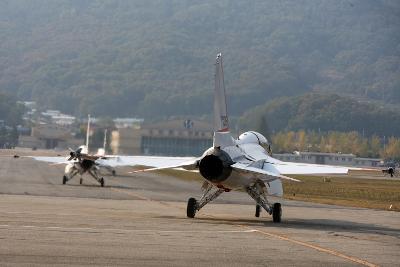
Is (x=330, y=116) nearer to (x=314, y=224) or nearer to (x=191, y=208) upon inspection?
(x=314, y=224)

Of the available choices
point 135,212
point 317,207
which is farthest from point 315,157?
point 135,212

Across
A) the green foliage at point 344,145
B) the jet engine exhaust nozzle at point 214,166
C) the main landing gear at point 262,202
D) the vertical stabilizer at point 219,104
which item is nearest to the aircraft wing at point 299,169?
the main landing gear at point 262,202

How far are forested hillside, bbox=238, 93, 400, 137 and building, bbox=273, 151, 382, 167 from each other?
46.3 metres

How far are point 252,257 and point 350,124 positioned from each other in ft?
543

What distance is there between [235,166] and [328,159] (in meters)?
88.6

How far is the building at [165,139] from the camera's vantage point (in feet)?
396

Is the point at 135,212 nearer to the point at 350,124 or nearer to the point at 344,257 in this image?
the point at 344,257

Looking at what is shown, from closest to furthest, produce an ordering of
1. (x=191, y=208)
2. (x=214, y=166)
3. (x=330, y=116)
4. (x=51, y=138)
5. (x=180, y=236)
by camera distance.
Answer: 1. (x=180, y=236)
2. (x=214, y=166)
3. (x=191, y=208)
4. (x=330, y=116)
5. (x=51, y=138)

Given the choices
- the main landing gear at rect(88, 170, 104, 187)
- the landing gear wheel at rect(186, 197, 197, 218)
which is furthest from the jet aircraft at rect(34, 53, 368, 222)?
the main landing gear at rect(88, 170, 104, 187)

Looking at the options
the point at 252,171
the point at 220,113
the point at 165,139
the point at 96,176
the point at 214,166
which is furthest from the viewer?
the point at 165,139

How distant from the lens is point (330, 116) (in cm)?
18450

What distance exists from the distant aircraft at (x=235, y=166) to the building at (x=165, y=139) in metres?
82.6

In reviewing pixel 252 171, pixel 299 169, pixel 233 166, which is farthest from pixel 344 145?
pixel 252 171

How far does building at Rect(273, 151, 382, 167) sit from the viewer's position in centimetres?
10699
